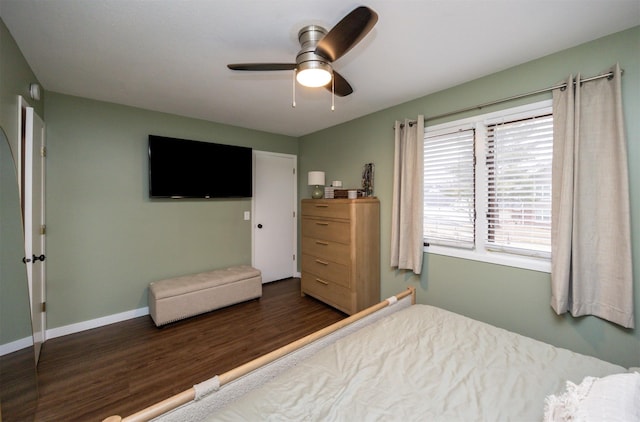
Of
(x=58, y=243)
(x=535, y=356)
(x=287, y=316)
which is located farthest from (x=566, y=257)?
(x=58, y=243)

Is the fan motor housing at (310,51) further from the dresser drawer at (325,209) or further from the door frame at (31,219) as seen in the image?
the door frame at (31,219)

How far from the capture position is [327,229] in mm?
3275

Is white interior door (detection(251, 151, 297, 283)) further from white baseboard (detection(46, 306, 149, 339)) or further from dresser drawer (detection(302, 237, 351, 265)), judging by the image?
white baseboard (detection(46, 306, 149, 339))

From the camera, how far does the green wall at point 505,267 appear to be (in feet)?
5.54

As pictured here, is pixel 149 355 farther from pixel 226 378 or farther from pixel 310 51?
pixel 310 51

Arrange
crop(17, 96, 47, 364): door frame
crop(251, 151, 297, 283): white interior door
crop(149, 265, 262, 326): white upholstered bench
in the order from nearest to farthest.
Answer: crop(17, 96, 47, 364): door frame
crop(149, 265, 262, 326): white upholstered bench
crop(251, 151, 297, 283): white interior door

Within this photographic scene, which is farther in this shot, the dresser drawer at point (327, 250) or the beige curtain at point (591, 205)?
the dresser drawer at point (327, 250)

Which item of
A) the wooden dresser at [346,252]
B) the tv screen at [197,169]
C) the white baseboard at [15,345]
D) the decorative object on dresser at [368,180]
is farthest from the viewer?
the decorative object on dresser at [368,180]

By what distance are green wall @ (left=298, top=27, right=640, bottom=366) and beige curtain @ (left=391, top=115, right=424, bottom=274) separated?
0.15m

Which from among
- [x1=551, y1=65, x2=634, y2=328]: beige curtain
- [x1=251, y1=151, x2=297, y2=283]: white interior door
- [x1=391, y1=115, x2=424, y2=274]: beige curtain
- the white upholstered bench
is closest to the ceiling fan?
[x1=391, y1=115, x2=424, y2=274]: beige curtain

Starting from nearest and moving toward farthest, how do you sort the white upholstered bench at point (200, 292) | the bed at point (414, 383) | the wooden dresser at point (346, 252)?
1. the bed at point (414, 383)
2. the white upholstered bench at point (200, 292)
3. the wooden dresser at point (346, 252)

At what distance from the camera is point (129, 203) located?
9.96 ft

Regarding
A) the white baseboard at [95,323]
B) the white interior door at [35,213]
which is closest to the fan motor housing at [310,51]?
the white interior door at [35,213]

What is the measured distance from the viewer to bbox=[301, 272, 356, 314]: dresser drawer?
300cm
